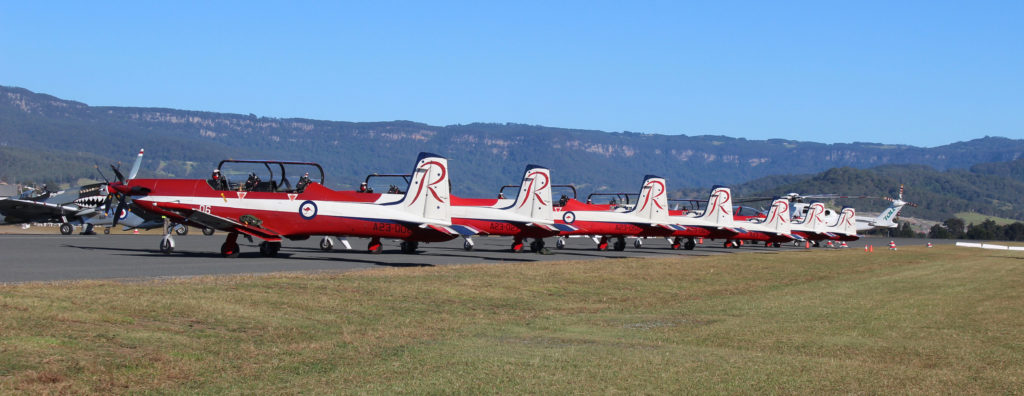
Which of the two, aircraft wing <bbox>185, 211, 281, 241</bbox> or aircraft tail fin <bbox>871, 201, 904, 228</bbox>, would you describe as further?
aircraft tail fin <bbox>871, 201, 904, 228</bbox>

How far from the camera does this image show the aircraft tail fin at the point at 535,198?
32031mm

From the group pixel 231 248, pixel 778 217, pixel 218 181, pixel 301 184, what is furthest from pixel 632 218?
pixel 218 181

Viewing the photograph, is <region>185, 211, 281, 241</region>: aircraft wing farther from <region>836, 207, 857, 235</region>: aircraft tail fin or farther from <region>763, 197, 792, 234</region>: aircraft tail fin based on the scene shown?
<region>836, 207, 857, 235</region>: aircraft tail fin

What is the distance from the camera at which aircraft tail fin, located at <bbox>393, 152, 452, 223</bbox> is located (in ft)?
84.7

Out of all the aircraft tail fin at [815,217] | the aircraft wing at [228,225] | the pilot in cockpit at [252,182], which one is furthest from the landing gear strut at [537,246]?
the aircraft tail fin at [815,217]

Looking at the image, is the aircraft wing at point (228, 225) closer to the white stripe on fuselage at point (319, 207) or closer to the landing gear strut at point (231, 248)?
the white stripe on fuselage at point (319, 207)

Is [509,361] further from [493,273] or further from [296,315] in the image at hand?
[493,273]

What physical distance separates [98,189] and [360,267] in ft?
107

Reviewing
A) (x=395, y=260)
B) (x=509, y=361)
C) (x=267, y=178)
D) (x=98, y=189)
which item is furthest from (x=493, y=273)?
(x=98, y=189)

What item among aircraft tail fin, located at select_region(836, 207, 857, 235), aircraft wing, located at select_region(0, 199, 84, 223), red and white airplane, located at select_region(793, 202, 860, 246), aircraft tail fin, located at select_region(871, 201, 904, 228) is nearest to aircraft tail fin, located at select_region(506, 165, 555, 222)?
red and white airplane, located at select_region(793, 202, 860, 246)

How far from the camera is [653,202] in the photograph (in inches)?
1558

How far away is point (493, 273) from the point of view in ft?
68.8

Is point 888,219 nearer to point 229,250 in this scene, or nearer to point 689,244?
point 689,244

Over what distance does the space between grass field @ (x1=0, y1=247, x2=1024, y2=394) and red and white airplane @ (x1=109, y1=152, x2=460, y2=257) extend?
6.40 meters
